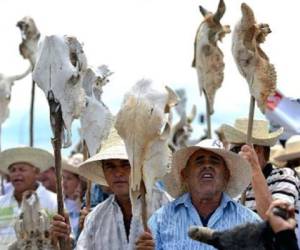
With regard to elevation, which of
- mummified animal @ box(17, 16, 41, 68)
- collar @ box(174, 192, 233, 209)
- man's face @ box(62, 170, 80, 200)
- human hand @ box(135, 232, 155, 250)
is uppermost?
mummified animal @ box(17, 16, 41, 68)

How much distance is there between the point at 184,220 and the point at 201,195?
0.17 metres

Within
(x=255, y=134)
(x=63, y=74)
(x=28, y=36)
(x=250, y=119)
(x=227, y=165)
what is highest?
(x=28, y=36)


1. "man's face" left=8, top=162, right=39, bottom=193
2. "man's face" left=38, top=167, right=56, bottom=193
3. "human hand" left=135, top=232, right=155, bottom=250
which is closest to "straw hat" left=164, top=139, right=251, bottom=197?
"human hand" left=135, top=232, right=155, bottom=250

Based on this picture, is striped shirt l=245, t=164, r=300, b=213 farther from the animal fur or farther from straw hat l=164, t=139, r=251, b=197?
the animal fur

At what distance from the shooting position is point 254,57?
19.7 feet

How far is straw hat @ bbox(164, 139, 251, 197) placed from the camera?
5.66 meters

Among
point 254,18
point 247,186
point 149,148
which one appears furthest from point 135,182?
point 254,18

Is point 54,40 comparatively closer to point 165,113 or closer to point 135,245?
point 165,113

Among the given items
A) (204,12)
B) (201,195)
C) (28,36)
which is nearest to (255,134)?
(204,12)

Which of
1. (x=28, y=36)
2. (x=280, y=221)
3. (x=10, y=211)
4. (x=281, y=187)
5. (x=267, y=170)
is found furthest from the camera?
(x=28, y=36)

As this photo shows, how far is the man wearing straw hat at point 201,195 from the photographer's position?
553 centimetres

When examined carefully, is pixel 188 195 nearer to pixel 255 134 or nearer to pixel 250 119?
pixel 250 119

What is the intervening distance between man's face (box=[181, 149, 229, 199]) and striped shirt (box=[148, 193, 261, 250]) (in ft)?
0.26

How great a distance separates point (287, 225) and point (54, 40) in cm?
225
